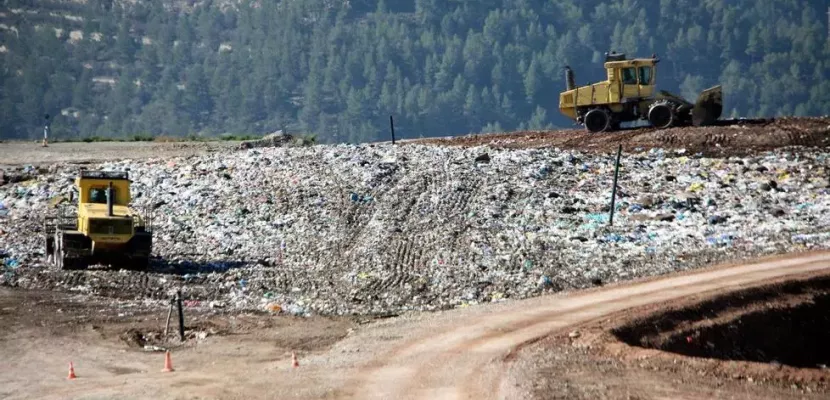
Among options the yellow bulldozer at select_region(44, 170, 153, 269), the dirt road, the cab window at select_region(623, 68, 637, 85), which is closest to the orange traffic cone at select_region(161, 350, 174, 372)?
the dirt road

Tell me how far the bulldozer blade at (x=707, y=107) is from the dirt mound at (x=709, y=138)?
0.34 meters

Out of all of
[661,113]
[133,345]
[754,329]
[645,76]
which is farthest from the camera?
[645,76]

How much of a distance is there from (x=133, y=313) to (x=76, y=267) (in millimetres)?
3280

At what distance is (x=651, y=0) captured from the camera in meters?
151

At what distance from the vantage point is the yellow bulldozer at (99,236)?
22.5m

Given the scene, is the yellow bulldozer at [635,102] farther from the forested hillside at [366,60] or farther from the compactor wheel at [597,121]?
the forested hillside at [366,60]

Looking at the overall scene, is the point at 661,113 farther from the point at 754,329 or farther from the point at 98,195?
the point at 98,195

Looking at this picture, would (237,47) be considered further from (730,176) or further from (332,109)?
(730,176)

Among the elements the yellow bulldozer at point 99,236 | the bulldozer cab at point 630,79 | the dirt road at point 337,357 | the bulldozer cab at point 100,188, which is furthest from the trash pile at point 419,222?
the bulldozer cab at point 630,79

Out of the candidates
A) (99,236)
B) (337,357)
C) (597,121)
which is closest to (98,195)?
(99,236)

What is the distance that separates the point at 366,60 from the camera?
434 feet

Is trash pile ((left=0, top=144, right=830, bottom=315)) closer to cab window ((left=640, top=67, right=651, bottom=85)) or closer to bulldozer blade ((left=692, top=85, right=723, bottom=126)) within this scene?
bulldozer blade ((left=692, top=85, right=723, bottom=126))

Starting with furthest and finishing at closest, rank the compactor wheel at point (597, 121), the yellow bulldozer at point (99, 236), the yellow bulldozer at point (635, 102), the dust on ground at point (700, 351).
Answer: the compactor wheel at point (597, 121) < the yellow bulldozer at point (635, 102) < the yellow bulldozer at point (99, 236) < the dust on ground at point (700, 351)

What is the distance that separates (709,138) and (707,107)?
2.11 metres
